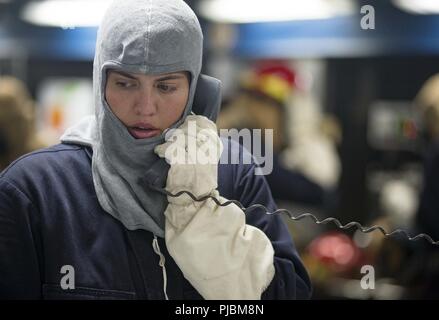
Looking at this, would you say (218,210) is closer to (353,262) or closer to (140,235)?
(140,235)

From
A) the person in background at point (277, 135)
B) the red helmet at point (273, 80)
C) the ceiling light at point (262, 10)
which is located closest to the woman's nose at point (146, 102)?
the person in background at point (277, 135)

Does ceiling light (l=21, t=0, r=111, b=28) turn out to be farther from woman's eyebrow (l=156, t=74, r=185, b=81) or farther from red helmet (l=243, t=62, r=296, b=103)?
red helmet (l=243, t=62, r=296, b=103)

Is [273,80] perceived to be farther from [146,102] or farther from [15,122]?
[146,102]

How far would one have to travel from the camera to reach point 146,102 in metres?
0.99

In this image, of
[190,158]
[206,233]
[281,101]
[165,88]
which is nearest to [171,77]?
[165,88]

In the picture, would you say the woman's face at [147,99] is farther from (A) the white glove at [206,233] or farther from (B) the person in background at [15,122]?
(B) the person in background at [15,122]

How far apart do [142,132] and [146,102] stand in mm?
44

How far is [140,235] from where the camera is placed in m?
1.03

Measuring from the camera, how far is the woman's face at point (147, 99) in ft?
3.24

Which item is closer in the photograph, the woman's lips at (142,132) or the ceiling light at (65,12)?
the woman's lips at (142,132)

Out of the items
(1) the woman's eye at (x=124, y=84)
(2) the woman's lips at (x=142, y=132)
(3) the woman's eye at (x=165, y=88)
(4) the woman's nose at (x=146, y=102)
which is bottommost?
(2) the woman's lips at (x=142, y=132)

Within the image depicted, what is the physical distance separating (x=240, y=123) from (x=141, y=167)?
24cm

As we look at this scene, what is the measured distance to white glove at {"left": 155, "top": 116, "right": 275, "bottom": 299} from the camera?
99 centimetres

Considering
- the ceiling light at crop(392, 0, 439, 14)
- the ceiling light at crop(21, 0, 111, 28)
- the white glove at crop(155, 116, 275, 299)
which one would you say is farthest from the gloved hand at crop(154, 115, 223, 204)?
the ceiling light at crop(392, 0, 439, 14)
